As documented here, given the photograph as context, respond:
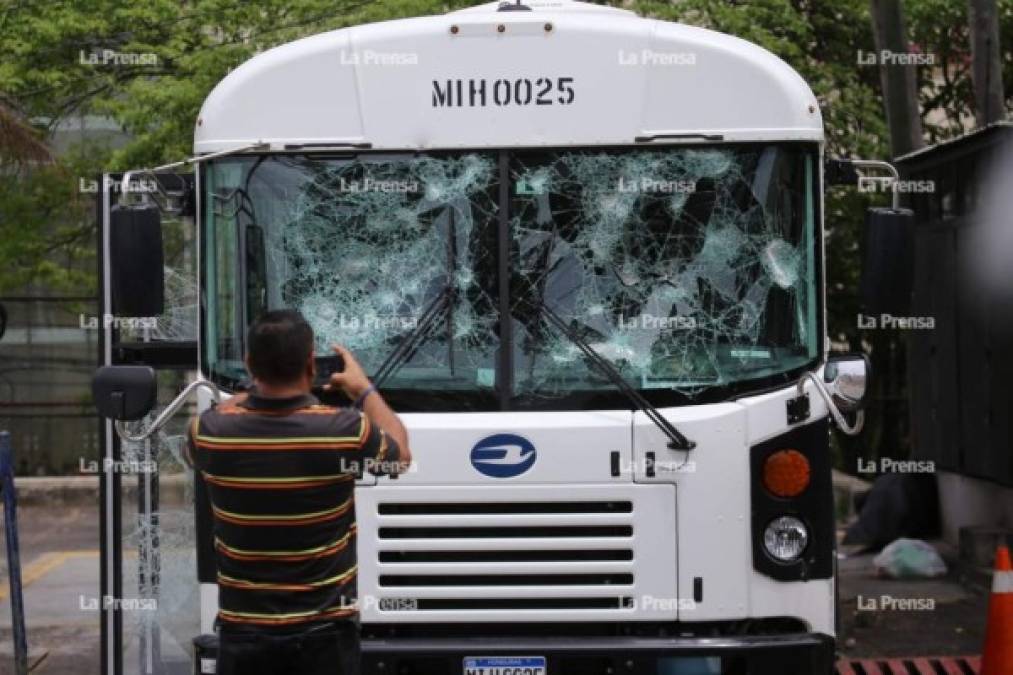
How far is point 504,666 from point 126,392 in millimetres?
1769

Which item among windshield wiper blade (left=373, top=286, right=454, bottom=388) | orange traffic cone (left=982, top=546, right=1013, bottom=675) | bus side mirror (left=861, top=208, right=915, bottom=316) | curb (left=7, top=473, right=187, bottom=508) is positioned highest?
bus side mirror (left=861, top=208, right=915, bottom=316)

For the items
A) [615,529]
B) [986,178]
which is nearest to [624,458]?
[615,529]

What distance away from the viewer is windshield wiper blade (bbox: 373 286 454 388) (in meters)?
6.70

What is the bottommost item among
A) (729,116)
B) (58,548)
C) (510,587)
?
(58,548)

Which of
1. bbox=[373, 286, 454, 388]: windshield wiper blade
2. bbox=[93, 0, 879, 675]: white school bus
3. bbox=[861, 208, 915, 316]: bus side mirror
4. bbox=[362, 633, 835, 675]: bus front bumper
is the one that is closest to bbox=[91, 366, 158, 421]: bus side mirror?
bbox=[93, 0, 879, 675]: white school bus

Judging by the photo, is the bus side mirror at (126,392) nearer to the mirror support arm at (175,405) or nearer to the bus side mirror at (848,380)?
the mirror support arm at (175,405)

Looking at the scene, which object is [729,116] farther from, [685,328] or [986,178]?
[986,178]

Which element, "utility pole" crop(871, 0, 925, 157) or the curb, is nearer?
"utility pole" crop(871, 0, 925, 157)

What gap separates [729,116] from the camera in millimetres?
6801

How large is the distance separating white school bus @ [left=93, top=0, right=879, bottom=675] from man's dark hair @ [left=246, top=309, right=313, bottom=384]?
1600 millimetres

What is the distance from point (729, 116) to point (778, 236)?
20.1 inches

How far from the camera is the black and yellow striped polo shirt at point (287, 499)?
498 cm

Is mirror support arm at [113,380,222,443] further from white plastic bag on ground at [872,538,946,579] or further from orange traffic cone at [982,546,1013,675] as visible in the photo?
white plastic bag on ground at [872,538,946,579]

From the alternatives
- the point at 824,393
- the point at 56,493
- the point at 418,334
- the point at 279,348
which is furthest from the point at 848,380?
the point at 56,493
